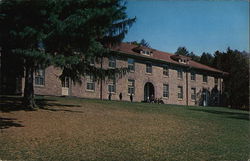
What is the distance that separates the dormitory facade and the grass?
12725 mm

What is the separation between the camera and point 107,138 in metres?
12.2

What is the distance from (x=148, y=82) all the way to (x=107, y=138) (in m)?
27.0

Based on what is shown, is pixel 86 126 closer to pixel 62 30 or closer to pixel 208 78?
pixel 62 30

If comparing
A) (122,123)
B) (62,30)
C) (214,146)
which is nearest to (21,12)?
(62,30)

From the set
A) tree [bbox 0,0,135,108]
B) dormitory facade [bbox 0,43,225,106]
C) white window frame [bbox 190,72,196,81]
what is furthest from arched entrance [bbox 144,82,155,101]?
tree [bbox 0,0,135,108]

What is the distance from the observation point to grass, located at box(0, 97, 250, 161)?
984 centimetres

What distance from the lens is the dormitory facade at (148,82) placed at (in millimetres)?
30391

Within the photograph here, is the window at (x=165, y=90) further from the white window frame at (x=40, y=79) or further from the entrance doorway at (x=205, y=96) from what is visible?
the white window frame at (x=40, y=79)

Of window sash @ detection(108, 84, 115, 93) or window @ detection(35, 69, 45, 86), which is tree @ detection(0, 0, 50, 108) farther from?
window sash @ detection(108, 84, 115, 93)

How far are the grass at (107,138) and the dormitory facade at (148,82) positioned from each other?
12725mm

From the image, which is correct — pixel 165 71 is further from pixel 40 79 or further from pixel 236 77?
pixel 40 79

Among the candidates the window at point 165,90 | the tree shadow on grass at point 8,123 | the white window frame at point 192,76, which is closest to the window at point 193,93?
the white window frame at point 192,76

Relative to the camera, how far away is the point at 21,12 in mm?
14281

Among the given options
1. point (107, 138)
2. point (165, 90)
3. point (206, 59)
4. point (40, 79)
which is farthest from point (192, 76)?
point (107, 138)
